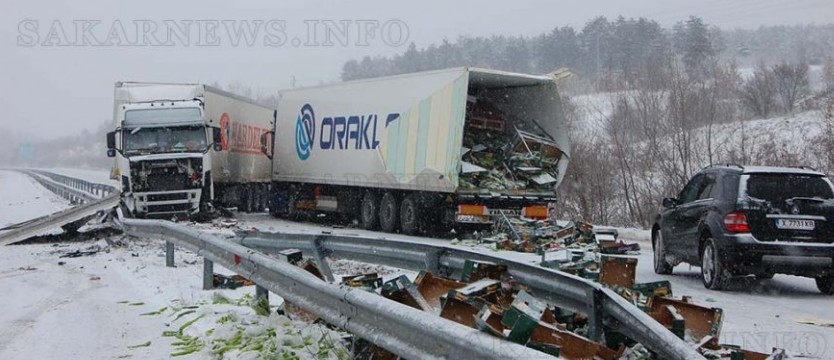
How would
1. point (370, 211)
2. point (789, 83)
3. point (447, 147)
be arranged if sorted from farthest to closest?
point (789, 83)
point (370, 211)
point (447, 147)

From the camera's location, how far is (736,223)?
9539 mm

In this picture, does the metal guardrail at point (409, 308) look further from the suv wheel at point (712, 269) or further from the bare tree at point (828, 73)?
the bare tree at point (828, 73)

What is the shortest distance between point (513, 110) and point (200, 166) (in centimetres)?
838

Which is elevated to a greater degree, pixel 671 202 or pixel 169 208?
pixel 671 202

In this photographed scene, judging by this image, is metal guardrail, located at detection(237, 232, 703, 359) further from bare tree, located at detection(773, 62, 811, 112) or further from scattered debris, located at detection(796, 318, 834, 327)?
bare tree, located at detection(773, 62, 811, 112)

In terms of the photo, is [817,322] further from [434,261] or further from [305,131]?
[305,131]

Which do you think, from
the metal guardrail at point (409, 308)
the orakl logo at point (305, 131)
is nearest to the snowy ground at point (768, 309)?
the metal guardrail at point (409, 308)

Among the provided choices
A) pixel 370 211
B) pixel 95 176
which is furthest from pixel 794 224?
pixel 95 176

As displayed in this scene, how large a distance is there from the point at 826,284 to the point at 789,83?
30.2 m

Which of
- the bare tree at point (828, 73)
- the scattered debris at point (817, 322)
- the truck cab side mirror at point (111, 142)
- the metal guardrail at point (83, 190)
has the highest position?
the bare tree at point (828, 73)

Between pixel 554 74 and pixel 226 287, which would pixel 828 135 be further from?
pixel 226 287

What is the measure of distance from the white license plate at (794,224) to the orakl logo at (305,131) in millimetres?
15531

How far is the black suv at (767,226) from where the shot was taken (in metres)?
9.37

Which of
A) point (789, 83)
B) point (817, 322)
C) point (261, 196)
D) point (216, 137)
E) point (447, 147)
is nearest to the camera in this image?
point (817, 322)
